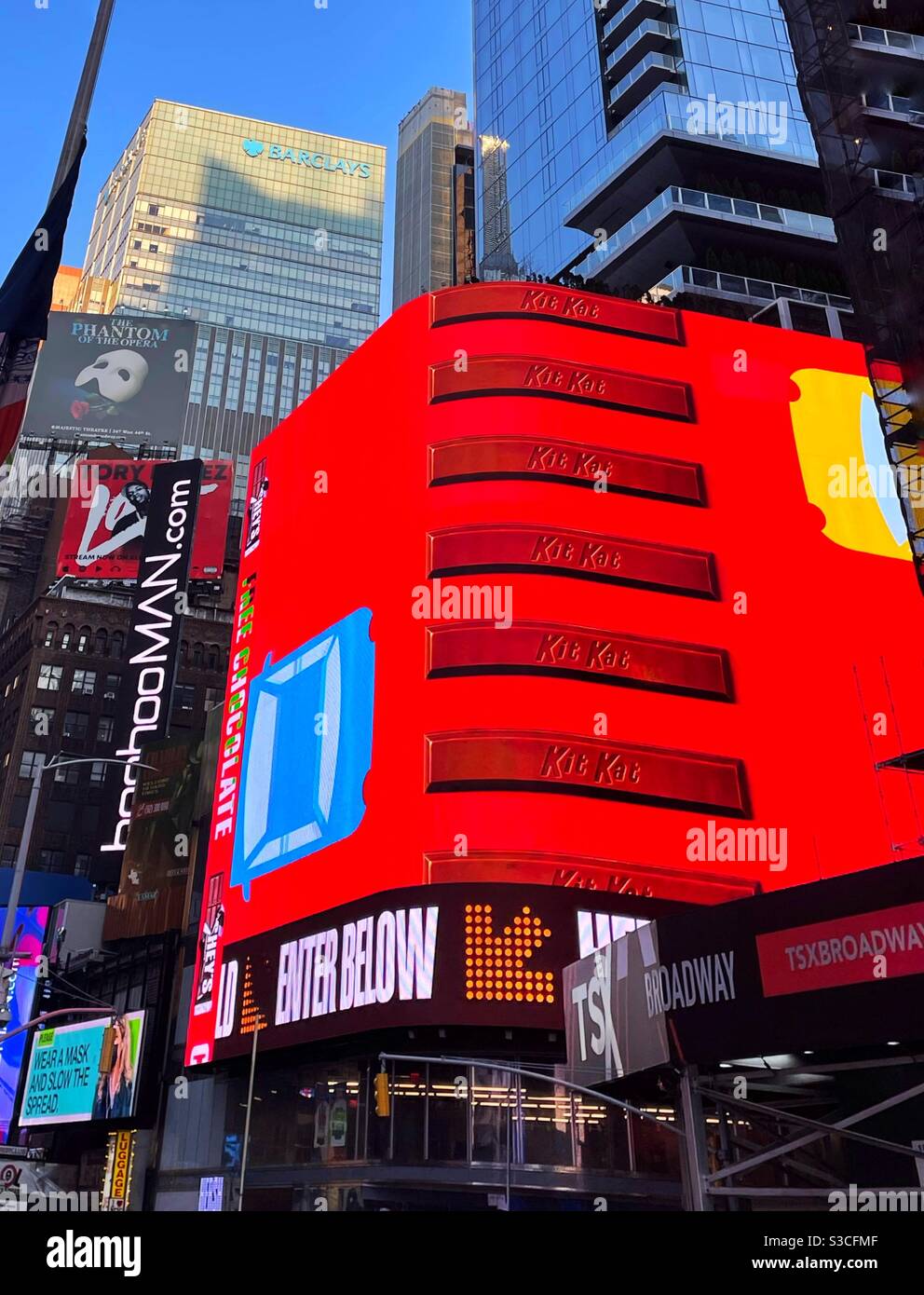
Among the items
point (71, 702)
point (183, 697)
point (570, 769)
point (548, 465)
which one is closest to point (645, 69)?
point (548, 465)

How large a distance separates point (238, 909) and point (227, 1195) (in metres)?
10.1

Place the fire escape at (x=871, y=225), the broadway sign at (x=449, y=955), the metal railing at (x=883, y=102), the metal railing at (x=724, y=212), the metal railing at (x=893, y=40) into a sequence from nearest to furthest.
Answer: the fire escape at (x=871, y=225)
the metal railing at (x=883, y=102)
the broadway sign at (x=449, y=955)
the metal railing at (x=893, y=40)
the metal railing at (x=724, y=212)

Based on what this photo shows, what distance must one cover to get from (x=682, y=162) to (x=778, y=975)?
7273 centimetres

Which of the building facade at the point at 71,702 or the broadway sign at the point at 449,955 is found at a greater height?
the building facade at the point at 71,702

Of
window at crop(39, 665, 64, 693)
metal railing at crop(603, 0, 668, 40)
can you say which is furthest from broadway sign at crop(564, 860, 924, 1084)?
window at crop(39, 665, 64, 693)

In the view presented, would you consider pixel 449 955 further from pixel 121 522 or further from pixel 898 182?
pixel 121 522

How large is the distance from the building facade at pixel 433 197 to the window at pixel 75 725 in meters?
70.9

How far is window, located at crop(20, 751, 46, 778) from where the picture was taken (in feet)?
285

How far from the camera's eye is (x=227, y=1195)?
40688mm

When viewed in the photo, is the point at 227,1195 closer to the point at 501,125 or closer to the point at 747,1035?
the point at 747,1035

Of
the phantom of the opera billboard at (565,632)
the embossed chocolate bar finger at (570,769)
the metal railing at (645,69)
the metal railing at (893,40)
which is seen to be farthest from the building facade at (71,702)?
the metal railing at (893,40)

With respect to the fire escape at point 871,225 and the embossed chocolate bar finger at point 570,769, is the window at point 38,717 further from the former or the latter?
the fire escape at point 871,225

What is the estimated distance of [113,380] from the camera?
103m

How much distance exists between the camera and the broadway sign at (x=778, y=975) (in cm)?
1196
